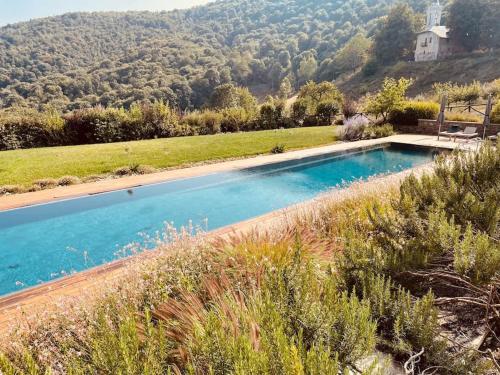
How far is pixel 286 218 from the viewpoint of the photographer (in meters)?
4.38

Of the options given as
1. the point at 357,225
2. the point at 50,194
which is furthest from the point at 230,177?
the point at 357,225

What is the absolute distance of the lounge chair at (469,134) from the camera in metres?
12.6

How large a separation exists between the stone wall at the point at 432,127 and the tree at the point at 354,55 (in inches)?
1882

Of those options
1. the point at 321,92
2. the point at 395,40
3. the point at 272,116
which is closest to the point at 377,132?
the point at 272,116

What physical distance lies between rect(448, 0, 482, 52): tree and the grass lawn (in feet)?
139

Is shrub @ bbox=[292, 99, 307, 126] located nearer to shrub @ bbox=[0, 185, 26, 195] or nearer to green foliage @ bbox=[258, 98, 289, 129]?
green foliage @ bbox=[258, 98, 289, 129]

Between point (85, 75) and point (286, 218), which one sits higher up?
point (85, 75)

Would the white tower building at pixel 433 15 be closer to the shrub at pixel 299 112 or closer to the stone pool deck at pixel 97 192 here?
the shrub at pixel 299 112

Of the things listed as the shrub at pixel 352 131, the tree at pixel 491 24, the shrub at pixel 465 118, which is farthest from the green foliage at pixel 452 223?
the tree at pixel 491 24

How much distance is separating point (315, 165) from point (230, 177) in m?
3.18

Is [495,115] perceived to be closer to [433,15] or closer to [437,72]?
[437,72]

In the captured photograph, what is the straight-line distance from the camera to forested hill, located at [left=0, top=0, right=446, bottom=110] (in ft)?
149

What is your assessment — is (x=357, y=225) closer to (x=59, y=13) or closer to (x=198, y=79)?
(x=198, y=79)

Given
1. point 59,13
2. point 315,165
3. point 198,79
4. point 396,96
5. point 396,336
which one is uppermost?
point 59,13
